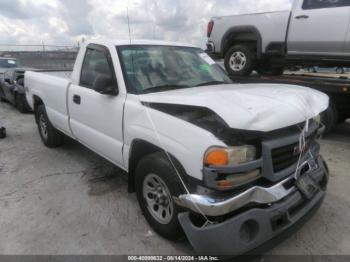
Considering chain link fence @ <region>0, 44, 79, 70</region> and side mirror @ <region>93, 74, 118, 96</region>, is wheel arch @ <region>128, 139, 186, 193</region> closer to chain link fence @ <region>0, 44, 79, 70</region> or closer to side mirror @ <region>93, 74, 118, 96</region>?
side mirror @ <region>93, 74, 118, 96</region>

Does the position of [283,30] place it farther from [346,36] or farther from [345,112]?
[345,112]

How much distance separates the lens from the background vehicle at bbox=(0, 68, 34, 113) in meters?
9.21

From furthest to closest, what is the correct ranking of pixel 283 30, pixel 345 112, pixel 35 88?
pixel 283 30 → pixel 345 112 → pixel 35 88

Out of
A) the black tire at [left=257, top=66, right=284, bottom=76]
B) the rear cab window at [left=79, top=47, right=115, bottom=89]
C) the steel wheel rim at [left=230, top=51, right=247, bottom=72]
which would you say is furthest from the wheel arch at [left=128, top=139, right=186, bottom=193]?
the black tire at [left=257, top=66, right=284, bottom=76]

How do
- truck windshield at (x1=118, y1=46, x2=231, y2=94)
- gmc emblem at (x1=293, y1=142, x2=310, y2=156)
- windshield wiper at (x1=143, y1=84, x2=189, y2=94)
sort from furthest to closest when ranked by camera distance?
truck windshield at (x1=118, y1=46, x2=231, y2=94) → windshield wiper at (x1=143, y1=84, x2=189, y2=94) → gmc emblem at (x1=293, y1=142, x2=310, y2=156)

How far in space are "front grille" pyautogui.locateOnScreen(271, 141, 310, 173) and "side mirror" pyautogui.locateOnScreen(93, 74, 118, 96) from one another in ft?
5.73

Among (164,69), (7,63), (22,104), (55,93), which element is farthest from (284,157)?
(7,63)

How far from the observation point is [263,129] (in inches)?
88.4

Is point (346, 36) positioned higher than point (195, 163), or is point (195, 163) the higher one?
point (346, 36)

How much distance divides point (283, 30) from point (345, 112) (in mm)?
2087

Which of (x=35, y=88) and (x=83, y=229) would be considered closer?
(x=83, y=229)

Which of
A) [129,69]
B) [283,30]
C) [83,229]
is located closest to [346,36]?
[283,30]

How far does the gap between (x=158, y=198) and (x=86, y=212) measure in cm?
107

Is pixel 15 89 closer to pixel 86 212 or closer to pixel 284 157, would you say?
pixel 86 212
